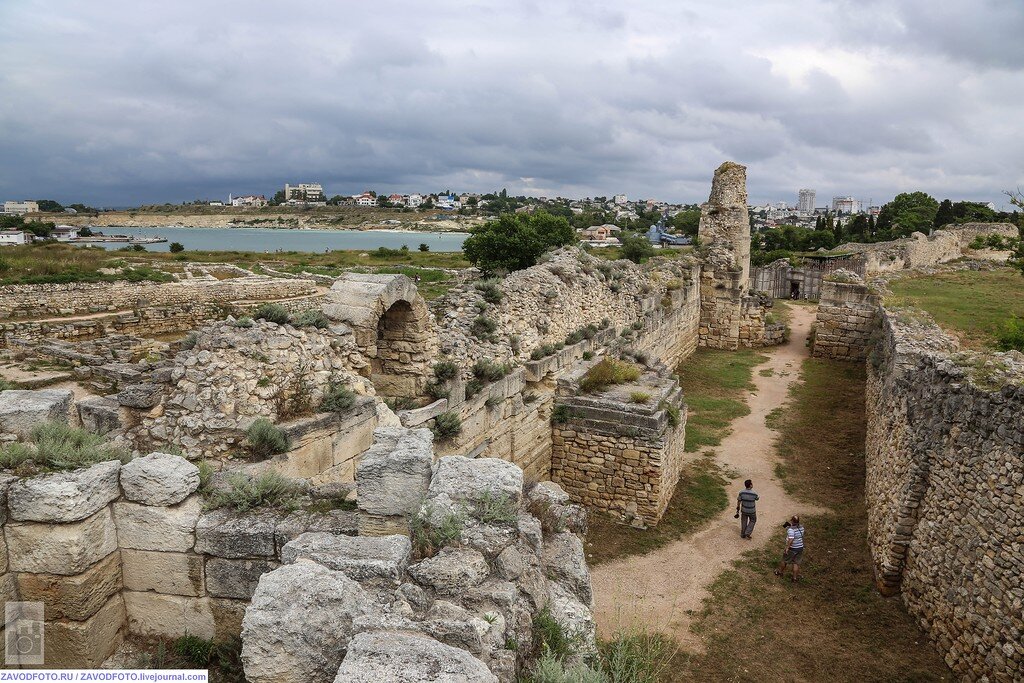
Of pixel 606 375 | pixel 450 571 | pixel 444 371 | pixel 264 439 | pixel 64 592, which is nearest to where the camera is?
pixel 450 571

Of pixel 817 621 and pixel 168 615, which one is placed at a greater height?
pixel 168 615

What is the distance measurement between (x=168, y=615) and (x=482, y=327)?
723 centimetres

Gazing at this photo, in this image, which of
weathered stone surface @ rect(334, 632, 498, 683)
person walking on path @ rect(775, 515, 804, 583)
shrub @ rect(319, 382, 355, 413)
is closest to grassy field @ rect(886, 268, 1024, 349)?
person walking on path @ rect(775, 515, 804, 583)

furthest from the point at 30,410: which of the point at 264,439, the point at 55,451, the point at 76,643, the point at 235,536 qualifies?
the point at 235,536

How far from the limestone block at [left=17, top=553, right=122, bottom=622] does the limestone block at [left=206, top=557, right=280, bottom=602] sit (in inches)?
26.6

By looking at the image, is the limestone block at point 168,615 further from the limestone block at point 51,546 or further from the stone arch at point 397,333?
the stone arch at point 397,333

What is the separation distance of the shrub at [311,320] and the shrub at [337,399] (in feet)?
2.49

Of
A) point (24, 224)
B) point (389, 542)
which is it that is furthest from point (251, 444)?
point (24, 224)

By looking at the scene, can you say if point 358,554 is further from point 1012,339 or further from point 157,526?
point 1012,339

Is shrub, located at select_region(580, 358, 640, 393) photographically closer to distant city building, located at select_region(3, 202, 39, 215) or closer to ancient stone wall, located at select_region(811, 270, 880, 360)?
ancient stone wall, located at select_region(811, 270, 880, 360)

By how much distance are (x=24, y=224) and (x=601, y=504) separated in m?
79.9

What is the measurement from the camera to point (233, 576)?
405 centimetres

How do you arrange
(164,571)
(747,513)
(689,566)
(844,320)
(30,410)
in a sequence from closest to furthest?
(164,571) < (30,410) < (689,566) < (747,513) < (844,320)

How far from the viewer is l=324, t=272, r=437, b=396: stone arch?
817 centimetres
